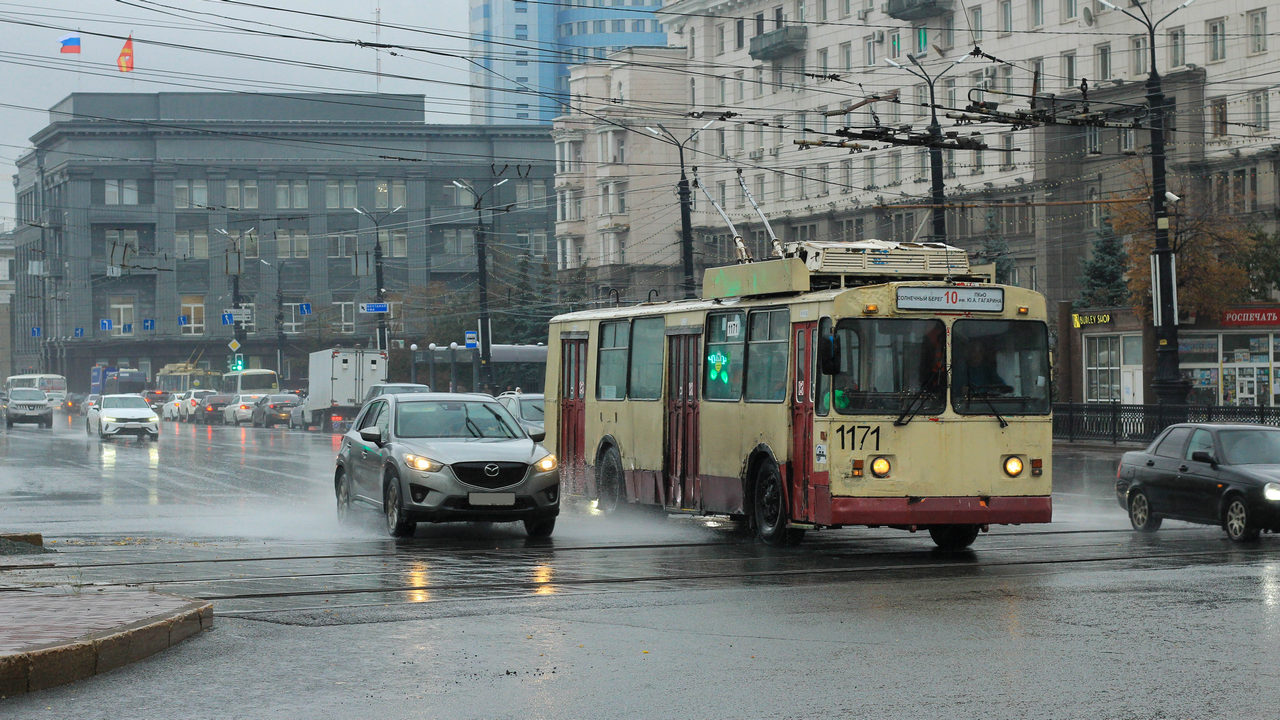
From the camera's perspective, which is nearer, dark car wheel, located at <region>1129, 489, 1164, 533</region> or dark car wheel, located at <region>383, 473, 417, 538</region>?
dark car wheel, located at <region>383, 473, 417, 538</region>

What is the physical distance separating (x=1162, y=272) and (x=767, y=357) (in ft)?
66.5

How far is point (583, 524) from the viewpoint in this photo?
20.5m

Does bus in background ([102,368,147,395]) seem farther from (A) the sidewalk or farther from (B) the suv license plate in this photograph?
(A) the sidewalk

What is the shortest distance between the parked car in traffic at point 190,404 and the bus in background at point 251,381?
2.13m

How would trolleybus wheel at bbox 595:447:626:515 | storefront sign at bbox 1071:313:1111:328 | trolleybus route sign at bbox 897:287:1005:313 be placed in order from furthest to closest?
storefront sign at bbox 1071:313:1111:328
trolleybus wheel at bbox 595:447:626:515
trolleybus route sign at bbox 897:287:1005:313

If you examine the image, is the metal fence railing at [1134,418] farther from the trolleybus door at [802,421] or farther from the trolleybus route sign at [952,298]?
the trolleybus door at [802,421]

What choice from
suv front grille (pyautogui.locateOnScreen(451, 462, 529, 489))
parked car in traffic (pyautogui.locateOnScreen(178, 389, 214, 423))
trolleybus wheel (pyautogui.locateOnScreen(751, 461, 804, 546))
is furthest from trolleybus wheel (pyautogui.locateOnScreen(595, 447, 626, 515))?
parked car in traffic (pyautogui.locateOnScreen(178, 389, 214, 423))

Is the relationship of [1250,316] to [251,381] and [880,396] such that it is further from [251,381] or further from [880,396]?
[251,381]

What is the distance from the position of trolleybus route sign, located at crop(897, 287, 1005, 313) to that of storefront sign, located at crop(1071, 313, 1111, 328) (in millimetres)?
35700

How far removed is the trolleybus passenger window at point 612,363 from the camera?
21.2 m

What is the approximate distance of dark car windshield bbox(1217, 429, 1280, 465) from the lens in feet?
60.1

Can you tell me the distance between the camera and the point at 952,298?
1638 cm

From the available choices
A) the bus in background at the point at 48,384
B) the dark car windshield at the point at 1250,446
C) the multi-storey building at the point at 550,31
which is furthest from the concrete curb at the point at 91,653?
the multi-storey building at the point at 550,31

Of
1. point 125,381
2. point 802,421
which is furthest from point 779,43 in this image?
point 802,421
